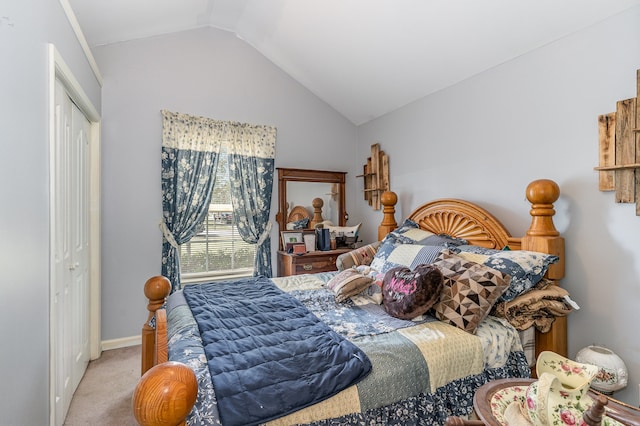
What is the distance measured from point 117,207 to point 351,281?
7.86 ft

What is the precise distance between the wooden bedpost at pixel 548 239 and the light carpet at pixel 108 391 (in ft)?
8.60

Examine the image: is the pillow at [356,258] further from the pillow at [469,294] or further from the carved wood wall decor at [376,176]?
the pillow at [469,294]

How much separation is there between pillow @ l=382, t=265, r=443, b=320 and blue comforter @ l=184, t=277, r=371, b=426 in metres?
0.44

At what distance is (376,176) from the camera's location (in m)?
3.67

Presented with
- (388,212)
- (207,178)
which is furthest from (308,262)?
(207,178)

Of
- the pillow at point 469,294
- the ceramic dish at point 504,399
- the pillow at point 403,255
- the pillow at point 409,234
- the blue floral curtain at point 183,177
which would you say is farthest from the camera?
the blue floral curtain at point 183,177

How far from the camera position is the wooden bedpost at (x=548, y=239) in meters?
1.84

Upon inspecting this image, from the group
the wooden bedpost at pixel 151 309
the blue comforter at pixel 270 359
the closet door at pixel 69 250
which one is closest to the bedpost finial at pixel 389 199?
the blue comforter at pixel 270 359

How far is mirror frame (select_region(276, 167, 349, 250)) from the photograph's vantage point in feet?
12.0

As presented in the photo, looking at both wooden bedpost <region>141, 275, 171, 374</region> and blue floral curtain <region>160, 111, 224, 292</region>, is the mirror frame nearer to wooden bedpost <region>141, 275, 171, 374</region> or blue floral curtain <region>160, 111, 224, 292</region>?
blue floral curtain <region>160, 111, 224, 292</region>

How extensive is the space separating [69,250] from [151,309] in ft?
2.44

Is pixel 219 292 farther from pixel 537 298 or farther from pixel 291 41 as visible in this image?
pixel 291 41

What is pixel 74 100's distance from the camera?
2.21 m

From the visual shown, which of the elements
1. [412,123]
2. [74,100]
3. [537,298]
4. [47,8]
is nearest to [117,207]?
[74,100]
